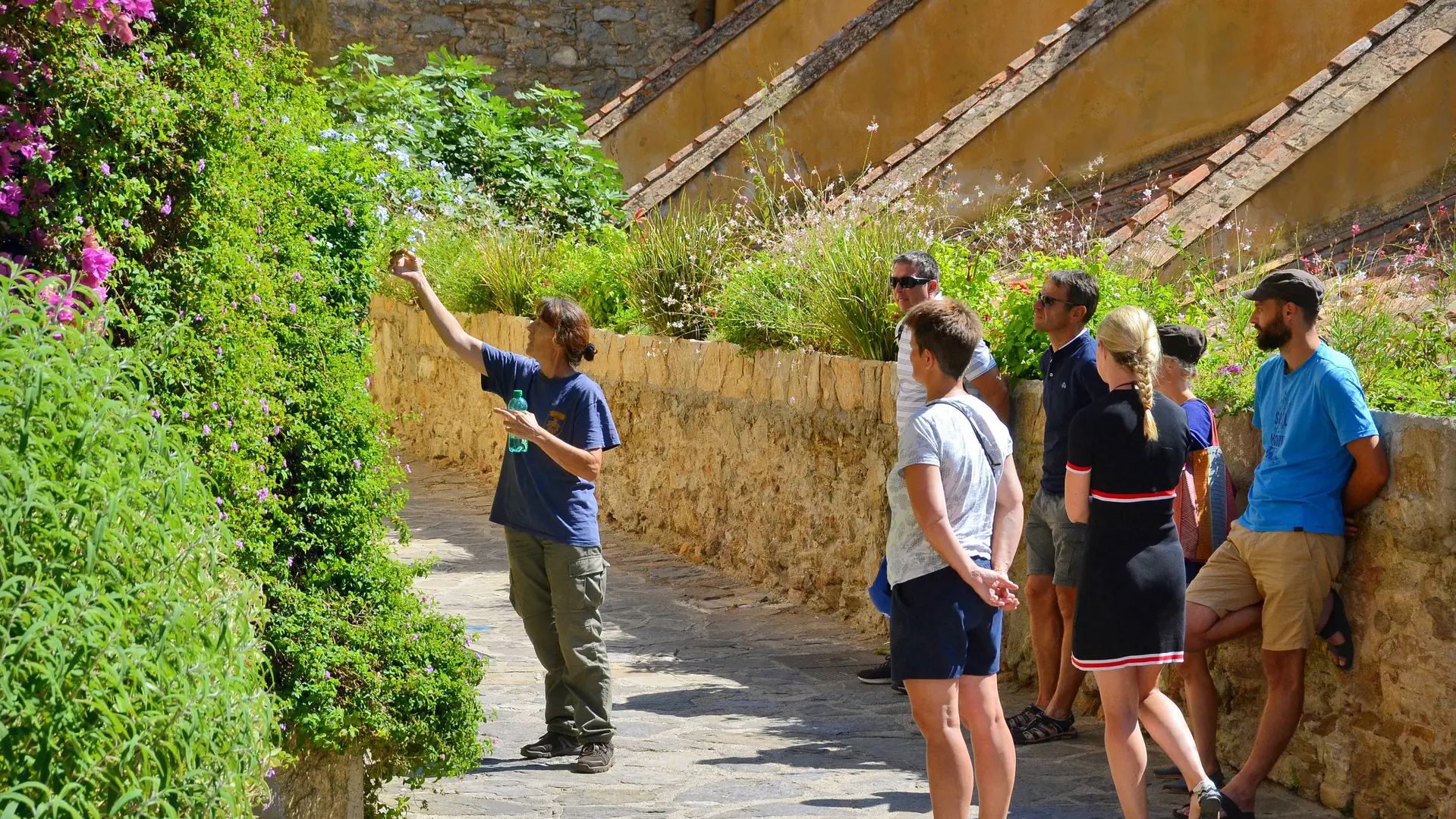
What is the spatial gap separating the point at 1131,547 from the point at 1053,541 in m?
1.47

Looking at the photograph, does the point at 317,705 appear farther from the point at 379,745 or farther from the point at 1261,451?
the point at 1261,451

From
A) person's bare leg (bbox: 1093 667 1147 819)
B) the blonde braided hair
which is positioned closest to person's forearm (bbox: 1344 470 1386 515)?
the blonde braided hair

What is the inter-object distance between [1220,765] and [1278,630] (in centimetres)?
91

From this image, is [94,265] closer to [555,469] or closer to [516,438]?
[516,438]

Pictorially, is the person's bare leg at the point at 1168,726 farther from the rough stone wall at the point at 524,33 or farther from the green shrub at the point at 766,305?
the rough stone wall at the point at 524,33

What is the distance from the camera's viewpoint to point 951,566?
13.5 feet

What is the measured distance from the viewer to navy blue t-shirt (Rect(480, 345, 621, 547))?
18.0 ft

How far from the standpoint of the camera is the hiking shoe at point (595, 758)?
5.39 metres

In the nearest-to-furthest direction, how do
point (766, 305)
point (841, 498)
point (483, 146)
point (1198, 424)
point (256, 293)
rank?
point (256, 293) < point (1198, 424) < point (841, 498) < point (766, 305) < point (483, 146)

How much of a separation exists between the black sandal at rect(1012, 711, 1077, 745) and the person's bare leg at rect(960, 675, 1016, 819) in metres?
1.54

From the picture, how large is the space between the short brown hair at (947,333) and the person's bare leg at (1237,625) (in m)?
1.59

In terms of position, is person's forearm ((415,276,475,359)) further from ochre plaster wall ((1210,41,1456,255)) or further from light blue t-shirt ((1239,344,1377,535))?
ochre plaster wall ((1210,41,1456,255))

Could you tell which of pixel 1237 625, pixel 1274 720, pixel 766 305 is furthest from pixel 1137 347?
pixel 766 305

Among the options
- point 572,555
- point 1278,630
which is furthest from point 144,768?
point 1278,630
